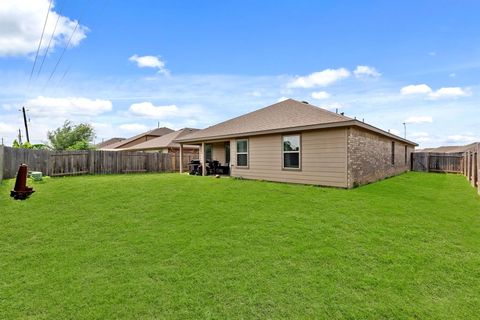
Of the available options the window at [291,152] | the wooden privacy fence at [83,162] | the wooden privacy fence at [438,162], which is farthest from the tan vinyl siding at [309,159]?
the wooden privacy fence at [438,162]

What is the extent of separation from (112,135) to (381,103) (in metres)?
53.8

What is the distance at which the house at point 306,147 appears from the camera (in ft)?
33.6

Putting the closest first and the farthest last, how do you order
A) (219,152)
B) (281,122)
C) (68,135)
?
(281,122) < (219,152) < (68,135)

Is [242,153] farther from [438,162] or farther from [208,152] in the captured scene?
[438,162]

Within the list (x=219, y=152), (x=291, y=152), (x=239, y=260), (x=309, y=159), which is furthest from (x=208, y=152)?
(x=239, y=260)

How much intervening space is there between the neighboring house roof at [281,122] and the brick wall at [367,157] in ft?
1.26

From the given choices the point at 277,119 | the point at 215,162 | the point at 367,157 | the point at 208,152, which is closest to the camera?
the point at 367,157

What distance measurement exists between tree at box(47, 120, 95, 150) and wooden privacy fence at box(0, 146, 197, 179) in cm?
2101

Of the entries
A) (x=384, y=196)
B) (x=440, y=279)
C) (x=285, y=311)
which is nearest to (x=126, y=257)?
(x=285, y=311)

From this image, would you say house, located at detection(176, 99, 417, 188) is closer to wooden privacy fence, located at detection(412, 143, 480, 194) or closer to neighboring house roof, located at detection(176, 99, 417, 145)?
neighboring house roof, located at detection(176, 99, 417, 145)

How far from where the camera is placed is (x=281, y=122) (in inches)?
499

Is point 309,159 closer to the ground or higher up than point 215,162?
higher up

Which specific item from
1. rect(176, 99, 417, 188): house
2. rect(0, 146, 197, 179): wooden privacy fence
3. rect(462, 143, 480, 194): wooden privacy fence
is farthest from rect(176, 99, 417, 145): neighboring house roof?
rect(0, 146, 197, 179): wooden privacy fence

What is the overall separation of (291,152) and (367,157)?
127 inches
